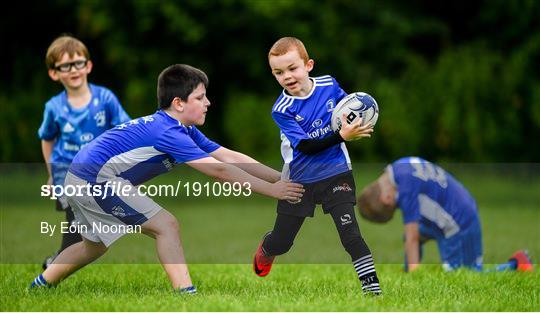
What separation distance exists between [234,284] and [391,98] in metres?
13.1

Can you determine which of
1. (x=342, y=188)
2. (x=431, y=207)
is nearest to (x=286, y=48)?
(x=342, y=188)

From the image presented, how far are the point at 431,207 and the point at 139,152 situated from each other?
11.2ft

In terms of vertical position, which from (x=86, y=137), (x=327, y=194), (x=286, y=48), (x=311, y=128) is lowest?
(x=327, y=194)

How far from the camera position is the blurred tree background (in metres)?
18.6

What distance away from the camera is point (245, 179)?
5.91 metres

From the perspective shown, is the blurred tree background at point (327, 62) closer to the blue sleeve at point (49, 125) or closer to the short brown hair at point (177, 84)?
the blue sleeve at point (49, 125)

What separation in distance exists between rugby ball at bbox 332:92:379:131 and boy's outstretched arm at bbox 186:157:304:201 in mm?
494

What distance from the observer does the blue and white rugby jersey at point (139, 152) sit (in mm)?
5863

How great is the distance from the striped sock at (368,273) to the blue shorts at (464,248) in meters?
2.61

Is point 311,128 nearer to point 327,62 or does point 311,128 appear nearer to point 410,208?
point 410,208

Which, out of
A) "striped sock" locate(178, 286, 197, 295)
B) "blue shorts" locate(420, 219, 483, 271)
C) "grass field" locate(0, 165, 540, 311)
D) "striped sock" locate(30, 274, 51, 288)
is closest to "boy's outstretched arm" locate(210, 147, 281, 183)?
"grass field" locate(0, 165, 540, 311)

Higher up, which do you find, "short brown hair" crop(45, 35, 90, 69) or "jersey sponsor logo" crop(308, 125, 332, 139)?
"short brown hair" crop(45, 35, 90, 69)

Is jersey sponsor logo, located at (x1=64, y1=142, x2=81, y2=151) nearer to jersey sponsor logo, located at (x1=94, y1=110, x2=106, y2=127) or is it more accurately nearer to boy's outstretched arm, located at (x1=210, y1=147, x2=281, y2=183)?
jersey sponsor logo, located at (x1=94, y1=110, x2=106, y2=127)

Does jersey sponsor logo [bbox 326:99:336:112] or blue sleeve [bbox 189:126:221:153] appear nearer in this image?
jersey sponsor logo [bbox 326:99:336:112]
